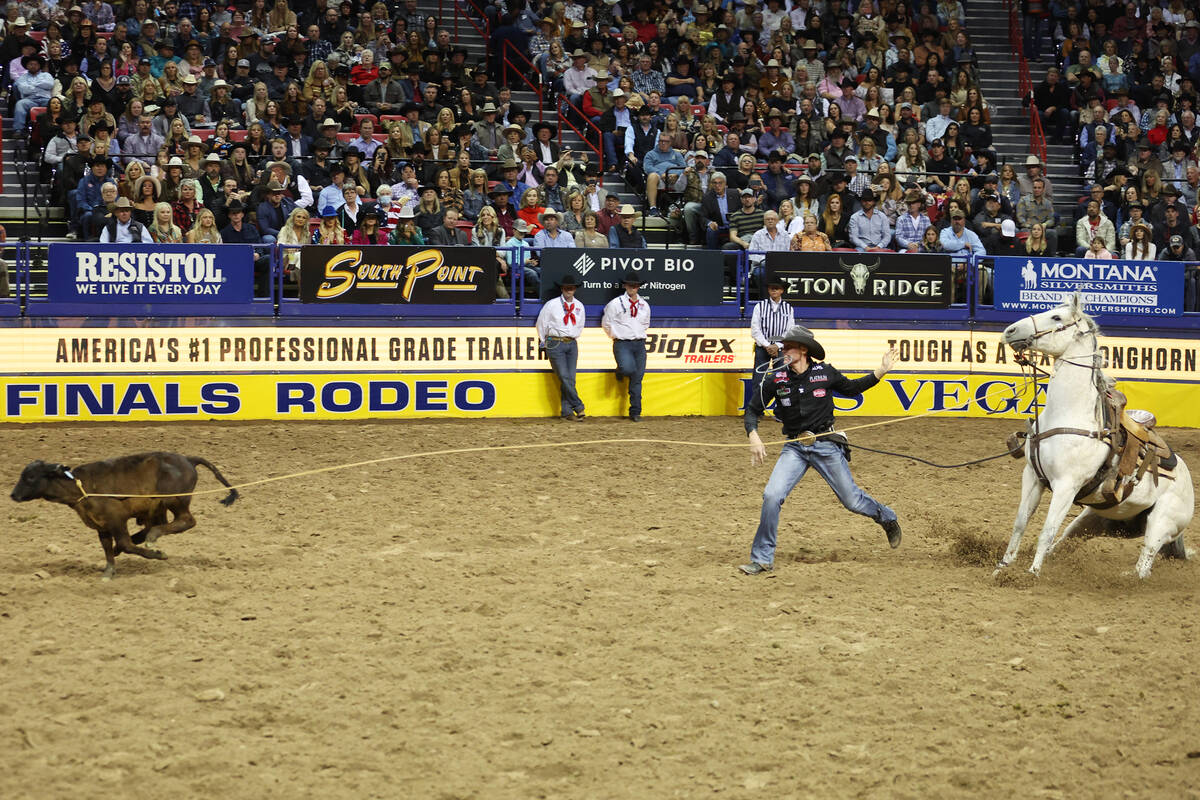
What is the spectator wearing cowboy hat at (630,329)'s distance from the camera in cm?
1706

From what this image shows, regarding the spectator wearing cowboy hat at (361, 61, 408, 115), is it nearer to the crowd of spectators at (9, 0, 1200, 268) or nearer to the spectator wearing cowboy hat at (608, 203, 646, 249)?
the crowd of spectators at (9, 0, 1200, 268)

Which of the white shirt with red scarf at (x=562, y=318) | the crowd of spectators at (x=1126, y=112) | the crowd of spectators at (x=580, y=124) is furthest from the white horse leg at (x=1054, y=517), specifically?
the crowd of spectators at (x=1126, y=112)

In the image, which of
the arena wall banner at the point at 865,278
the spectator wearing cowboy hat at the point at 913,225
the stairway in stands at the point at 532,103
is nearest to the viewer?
the arena wall banner at the point at 865,278

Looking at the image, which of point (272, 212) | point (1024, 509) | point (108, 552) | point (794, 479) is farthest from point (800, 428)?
point (272, 212)

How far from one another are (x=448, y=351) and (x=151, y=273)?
3.63 metres

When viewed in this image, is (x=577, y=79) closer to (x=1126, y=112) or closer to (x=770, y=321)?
(x=770, y=321)

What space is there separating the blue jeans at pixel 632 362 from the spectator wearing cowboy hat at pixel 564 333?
1.76 ft

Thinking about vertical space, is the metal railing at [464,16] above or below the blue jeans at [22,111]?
above

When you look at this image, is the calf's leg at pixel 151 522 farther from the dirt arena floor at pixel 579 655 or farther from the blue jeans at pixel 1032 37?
the blue jeans at pixel 1032 37

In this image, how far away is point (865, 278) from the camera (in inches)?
704

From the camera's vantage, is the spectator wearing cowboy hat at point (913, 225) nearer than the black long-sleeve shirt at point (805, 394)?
No

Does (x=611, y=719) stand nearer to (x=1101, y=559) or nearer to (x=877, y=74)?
(x=1101, y=559)

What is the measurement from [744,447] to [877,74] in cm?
1058

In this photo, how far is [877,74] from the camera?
2333 cm
